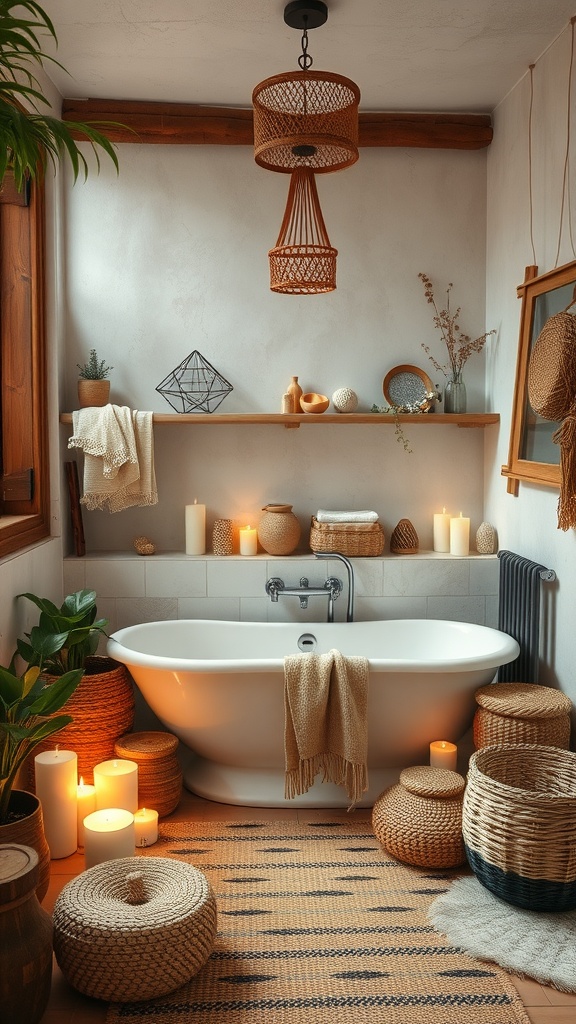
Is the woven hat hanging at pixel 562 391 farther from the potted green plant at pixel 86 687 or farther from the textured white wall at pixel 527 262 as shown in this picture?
the potted green plant at pixel 86 687

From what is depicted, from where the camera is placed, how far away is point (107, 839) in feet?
8.86

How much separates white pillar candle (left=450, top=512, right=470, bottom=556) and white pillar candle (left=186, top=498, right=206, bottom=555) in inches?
45.3

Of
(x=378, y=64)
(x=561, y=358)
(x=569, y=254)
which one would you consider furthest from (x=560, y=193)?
(x=378, y=64)

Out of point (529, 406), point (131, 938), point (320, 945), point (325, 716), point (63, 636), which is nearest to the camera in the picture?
point (131, 938)

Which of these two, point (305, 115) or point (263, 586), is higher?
point (305, 115)

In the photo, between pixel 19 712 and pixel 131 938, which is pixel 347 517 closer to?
pixel 19 712

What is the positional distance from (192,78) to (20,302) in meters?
1.18

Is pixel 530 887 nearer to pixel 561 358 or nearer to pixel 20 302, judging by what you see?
pixel 561 358

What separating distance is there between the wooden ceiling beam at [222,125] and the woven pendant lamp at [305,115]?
802 millimetres

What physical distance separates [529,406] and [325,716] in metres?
1.45

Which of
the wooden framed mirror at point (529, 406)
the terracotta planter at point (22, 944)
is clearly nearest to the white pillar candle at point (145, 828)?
the terracotta planter at point (22, 944)

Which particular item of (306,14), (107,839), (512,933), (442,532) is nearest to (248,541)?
(442,532)

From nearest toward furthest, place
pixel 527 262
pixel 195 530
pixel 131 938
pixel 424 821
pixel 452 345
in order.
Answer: pixel 131 938 < pixel 424 821 < pixel 527 262 < pixel 195 530 < pixel 452 345

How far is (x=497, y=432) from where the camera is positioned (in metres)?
3.92
